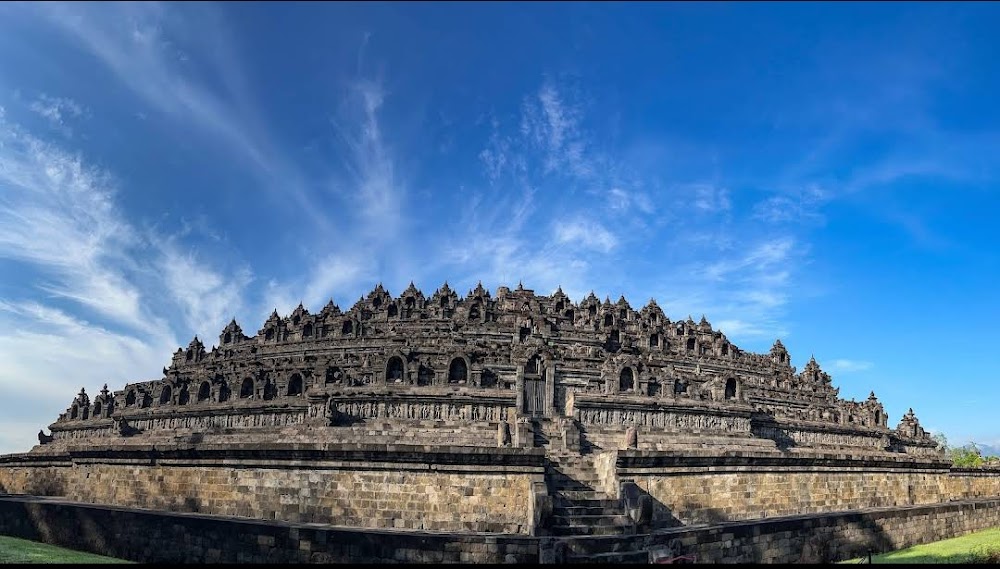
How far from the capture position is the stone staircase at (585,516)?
15.0m

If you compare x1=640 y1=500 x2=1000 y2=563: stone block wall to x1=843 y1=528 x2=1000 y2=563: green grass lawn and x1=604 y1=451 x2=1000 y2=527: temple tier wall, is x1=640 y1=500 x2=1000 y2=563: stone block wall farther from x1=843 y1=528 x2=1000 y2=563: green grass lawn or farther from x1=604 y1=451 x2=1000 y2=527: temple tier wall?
x1=604 y1=451 x2=1000 y2=527: temple tier wall

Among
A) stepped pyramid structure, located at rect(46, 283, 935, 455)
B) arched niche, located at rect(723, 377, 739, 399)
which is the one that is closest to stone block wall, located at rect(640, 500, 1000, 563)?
stepped pyramid structure, located at rect(46, 283, 935, 455)

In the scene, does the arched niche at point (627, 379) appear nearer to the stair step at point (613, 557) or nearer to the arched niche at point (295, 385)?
Answer: the arched niche at point (295, 385)

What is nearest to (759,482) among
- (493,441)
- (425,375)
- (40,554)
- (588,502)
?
(588,502)

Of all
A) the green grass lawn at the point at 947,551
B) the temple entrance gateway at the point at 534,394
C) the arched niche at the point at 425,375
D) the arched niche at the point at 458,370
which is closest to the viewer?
the green grass lawn at the point at 947,551

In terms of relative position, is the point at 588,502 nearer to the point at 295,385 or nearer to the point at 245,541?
the point at 245,541

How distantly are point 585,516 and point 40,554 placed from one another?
16.7m

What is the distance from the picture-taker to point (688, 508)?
20906mm

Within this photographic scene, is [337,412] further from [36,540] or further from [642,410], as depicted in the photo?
[642,410]

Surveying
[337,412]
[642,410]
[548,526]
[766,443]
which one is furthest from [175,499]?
[766,443]

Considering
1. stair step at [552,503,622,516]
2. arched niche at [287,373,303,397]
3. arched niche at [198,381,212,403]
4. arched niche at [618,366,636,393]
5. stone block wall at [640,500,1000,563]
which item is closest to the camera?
stone block wall at [640,500,1000,563]

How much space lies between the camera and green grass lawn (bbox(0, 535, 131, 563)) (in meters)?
18.0

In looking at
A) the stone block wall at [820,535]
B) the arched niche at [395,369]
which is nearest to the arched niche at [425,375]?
the arched niche at [395,369]

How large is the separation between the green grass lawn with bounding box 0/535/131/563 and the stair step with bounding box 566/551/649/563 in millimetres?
14563
